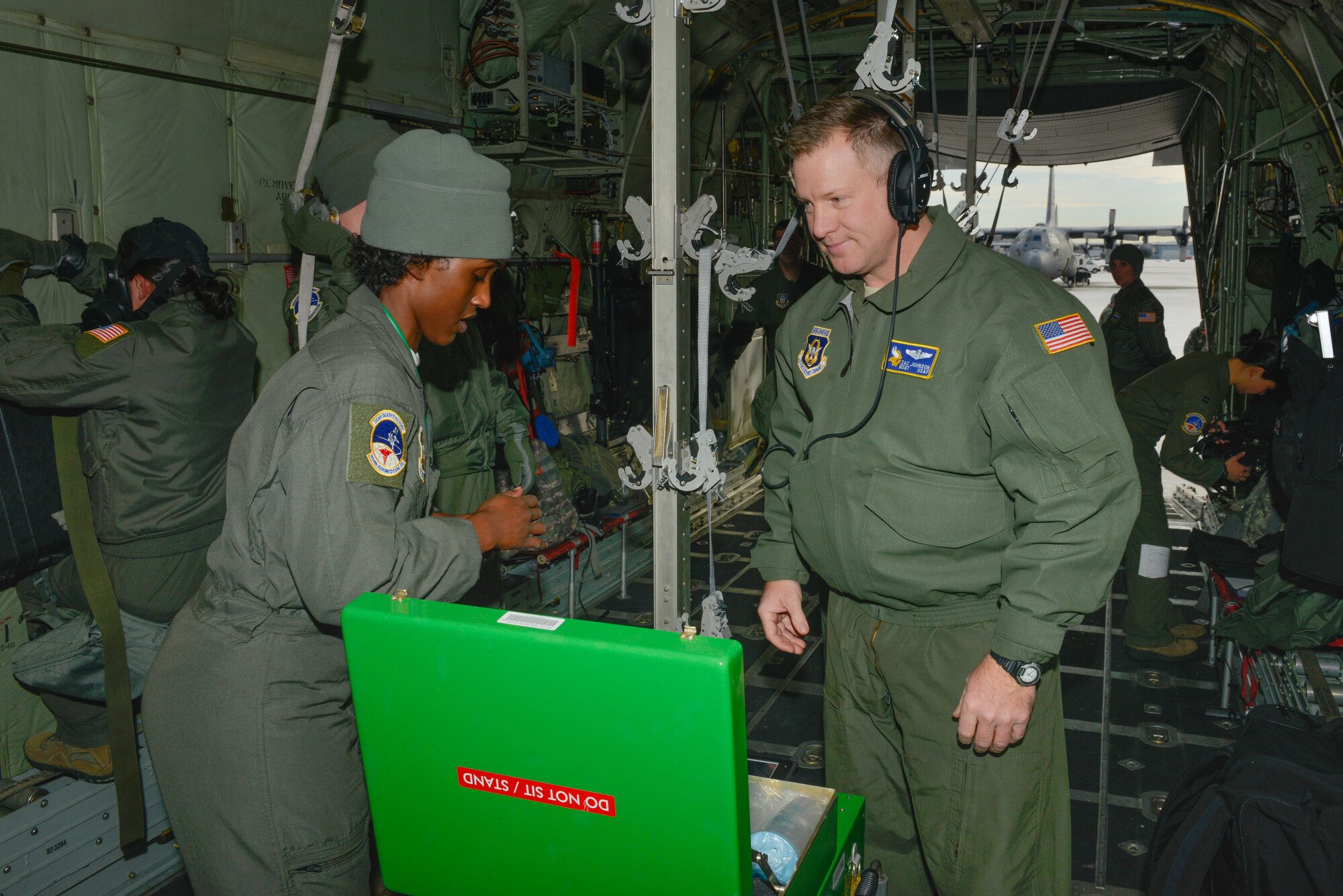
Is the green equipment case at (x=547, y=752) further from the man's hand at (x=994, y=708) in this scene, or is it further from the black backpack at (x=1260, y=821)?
the black backpack at (x=1260, y=821)

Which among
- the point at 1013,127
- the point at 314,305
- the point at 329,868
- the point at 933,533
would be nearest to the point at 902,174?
the point at 933,533

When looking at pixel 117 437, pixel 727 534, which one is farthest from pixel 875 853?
pixel 727 534

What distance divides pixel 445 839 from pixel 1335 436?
351 centimetres

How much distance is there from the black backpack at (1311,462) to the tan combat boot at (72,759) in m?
4.25

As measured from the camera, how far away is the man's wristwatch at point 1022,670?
1.77 metres

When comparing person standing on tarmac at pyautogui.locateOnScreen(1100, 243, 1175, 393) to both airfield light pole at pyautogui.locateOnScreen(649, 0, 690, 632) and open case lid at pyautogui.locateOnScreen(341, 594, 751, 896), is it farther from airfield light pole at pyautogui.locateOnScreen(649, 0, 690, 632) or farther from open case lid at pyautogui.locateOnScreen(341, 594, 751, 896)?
open case lid at pyautogui.locateOnScreen(341, 594, 751, 896)

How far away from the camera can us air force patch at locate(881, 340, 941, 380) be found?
1.95 meters

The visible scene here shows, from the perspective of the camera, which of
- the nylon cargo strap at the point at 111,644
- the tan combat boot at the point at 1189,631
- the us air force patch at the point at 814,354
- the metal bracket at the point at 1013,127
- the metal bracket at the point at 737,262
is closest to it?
the us air force patch at the point at 814,354

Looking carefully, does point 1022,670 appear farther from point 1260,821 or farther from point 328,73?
point 328,73

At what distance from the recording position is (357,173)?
3373 mm

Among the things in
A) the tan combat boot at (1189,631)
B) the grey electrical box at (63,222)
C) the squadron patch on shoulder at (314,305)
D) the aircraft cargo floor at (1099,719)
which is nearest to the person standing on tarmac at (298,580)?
the aircraft cargo floor at (1099,719)

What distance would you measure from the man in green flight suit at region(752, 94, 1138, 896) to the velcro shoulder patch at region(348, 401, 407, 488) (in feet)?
3.14

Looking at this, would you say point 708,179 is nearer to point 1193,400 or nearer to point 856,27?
point 856,27

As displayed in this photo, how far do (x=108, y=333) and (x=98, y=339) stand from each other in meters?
0.04
